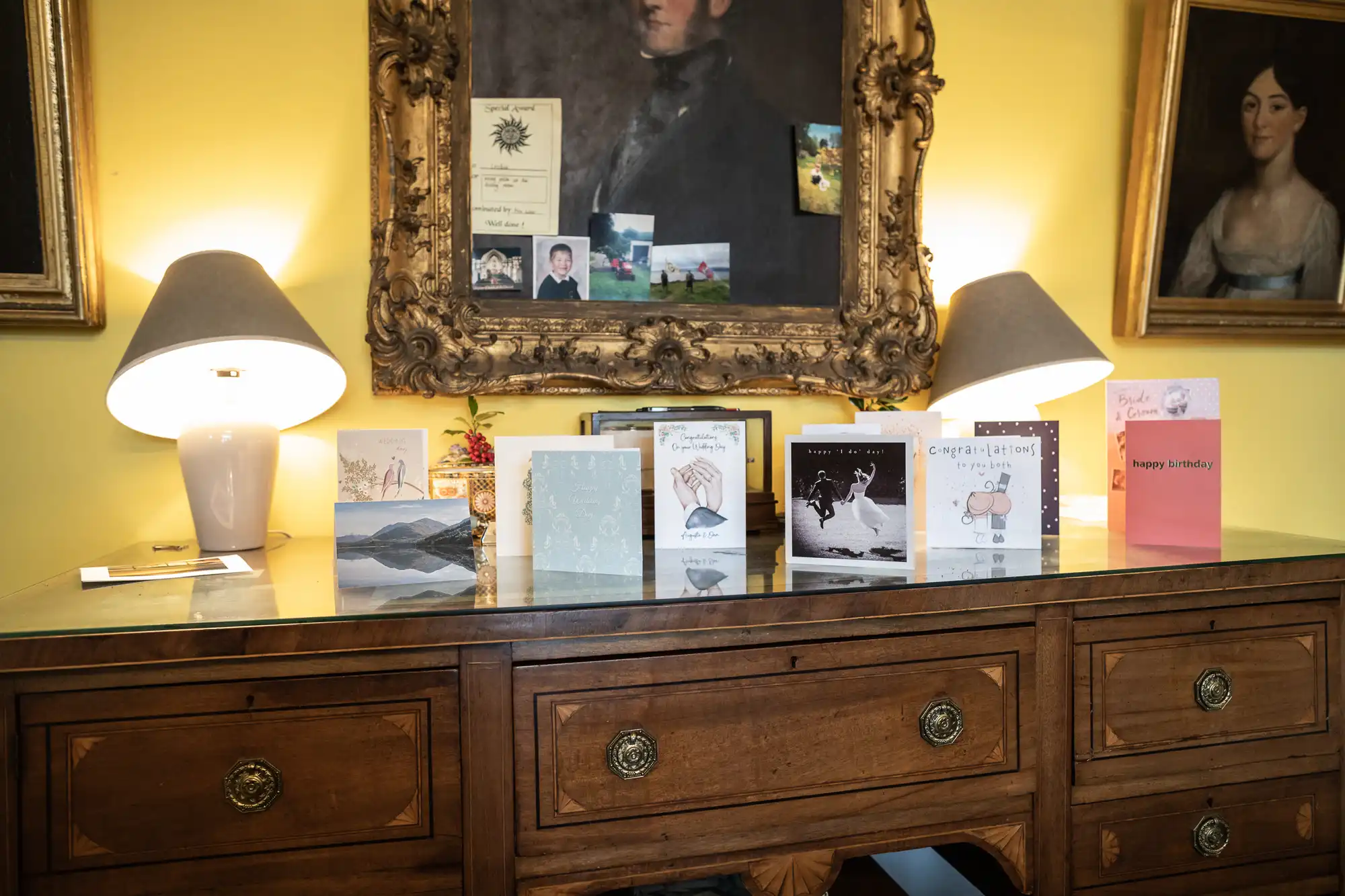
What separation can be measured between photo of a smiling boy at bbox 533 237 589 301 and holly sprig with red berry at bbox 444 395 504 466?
281 millimetres

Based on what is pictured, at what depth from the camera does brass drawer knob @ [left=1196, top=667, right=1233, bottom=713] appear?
1394 millimetres

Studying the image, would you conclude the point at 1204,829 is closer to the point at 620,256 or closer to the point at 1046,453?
the point at 1046,453

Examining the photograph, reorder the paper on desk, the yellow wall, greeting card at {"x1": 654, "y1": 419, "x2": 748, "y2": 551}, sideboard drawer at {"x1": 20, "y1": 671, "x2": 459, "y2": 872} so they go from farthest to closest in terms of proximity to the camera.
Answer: the yellow wall → greeting card at {"x1": 654, "y1": 419, "x2": 748, "y2": 551} → the paper on desk → sideboard drawer at {"x1": 20, "y1": 671, "x2": 459, "y2": 872}

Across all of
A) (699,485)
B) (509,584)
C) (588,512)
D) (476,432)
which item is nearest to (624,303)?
(476,432)

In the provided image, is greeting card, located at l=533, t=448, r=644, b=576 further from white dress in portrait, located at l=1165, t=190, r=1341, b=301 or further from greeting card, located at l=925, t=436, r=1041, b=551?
white dress in portrait, located at l=1165, t=190, r=1341, b=301

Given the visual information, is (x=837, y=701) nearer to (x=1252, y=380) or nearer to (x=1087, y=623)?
(x=1087, y=623)

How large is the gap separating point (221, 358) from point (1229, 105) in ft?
8.05

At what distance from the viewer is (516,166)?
1780mm

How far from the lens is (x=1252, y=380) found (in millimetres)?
2221

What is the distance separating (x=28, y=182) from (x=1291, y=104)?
2942 millimetres

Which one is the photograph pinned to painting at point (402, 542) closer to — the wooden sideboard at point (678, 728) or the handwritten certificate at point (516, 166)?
the wooden sideboard at point (678, 728)

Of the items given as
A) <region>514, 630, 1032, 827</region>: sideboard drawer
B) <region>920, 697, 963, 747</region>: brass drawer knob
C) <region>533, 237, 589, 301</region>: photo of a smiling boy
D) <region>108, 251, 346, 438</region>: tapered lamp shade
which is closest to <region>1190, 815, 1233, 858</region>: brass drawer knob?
<region>514, 630, 1032, 827</region>: sideboard drawer

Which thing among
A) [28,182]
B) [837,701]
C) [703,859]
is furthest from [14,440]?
[837,701]

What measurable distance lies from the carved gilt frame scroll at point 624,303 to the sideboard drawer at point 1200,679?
2.61 feet
